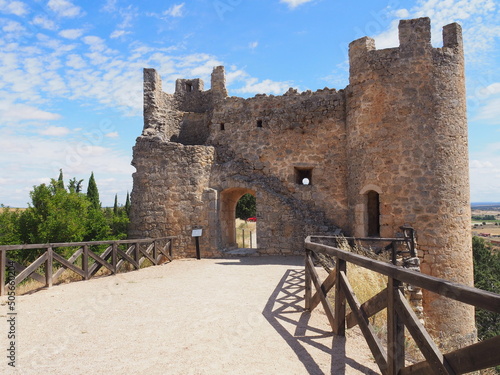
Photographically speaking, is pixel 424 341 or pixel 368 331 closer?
pixel 424 341

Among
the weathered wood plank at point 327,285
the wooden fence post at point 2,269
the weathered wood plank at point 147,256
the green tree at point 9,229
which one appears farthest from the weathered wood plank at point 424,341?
the green tree at point 9,229

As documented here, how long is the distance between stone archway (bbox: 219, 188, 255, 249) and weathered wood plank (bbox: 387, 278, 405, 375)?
965 centimetres

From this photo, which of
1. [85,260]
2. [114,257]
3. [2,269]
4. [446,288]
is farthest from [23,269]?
[446,288]

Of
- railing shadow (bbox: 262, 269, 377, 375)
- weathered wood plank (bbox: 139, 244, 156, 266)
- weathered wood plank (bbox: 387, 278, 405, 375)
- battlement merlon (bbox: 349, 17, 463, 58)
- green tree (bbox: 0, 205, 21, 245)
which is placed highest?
battlement merlon (bbox: 349, 17, 463, 58)

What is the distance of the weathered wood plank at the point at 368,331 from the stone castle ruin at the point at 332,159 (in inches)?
269

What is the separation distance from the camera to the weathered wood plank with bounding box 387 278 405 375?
281 cm

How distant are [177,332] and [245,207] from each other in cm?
2716

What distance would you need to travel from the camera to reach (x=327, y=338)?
4.09 metres

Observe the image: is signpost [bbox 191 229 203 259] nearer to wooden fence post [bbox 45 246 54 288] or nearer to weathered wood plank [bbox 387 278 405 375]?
wooden fence post [bbox 45 246 54 288]

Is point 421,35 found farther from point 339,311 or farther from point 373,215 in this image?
point 339,311

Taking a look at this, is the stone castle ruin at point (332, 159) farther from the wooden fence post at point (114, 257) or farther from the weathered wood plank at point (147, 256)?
the wooden fence post at point (114, 257)

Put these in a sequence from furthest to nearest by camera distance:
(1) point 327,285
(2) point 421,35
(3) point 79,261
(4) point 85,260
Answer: (3) point 79,261 → (2) point 421,35 → (4) point 85,260 → (1) point 327,285

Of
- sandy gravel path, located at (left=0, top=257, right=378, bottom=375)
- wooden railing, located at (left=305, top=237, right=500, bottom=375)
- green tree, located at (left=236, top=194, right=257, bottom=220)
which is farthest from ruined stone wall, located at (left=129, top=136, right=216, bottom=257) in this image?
green tree, located at (left=236, top=194, right=257, bottom=220)

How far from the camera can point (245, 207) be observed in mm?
31516
